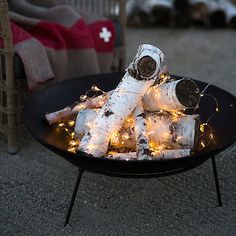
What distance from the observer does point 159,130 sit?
1.87 m

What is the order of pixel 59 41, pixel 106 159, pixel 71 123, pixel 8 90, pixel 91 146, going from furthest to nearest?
pixel 59 41
pixel 8 90
pixel 71 123
pixel 91 146
pixel 106 159

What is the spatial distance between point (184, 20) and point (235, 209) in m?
2.54

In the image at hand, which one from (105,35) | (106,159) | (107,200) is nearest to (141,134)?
(106,159)

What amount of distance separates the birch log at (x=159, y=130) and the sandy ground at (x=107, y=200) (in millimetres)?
326

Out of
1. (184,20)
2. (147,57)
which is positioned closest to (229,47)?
(184,20)

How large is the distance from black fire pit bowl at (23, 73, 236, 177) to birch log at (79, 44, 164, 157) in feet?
0.36

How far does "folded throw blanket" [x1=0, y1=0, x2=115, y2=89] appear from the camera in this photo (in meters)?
2.36

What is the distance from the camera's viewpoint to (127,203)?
2.10 meters

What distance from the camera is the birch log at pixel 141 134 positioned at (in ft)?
5.71

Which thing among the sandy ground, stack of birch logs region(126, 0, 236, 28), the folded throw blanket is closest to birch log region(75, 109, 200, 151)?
the sandy ground

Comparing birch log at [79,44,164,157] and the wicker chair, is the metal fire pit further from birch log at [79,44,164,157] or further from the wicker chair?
the wicker chair

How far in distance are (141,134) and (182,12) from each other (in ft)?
8.75

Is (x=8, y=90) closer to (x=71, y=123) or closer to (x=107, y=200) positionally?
(x=71, y=123)

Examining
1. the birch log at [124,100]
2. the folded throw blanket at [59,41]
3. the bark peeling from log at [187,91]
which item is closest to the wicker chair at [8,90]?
the folded throw blanket at [59,41]
